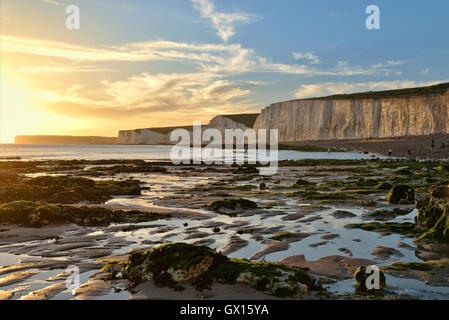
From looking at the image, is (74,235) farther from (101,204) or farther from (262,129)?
(262,129)

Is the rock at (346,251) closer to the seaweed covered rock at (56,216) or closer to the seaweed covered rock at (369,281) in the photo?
the seaweed covered rock at (369,281)

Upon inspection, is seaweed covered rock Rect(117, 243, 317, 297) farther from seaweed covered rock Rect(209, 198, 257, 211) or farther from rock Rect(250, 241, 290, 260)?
seaweed covered rock Rect(209, 198, 257, 211)

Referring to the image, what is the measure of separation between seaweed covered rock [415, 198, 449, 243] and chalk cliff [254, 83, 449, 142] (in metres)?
93.6

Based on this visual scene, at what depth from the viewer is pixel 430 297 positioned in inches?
219

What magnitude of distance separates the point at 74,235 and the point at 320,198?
11278 millimetres

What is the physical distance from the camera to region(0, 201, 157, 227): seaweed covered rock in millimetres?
11656

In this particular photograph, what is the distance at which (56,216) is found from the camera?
11820mm

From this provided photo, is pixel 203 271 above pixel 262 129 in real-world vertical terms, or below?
below

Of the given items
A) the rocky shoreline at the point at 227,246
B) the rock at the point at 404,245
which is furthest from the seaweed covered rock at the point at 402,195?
the rock at the point at 404,245

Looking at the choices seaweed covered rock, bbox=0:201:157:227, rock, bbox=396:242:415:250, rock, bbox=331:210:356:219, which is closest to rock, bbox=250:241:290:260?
rock, bbox=396:242:415:250

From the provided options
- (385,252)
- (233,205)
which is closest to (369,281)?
(385,252)

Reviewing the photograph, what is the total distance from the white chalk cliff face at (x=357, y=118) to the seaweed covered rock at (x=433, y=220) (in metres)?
93.6

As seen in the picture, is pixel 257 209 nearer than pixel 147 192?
Yes
